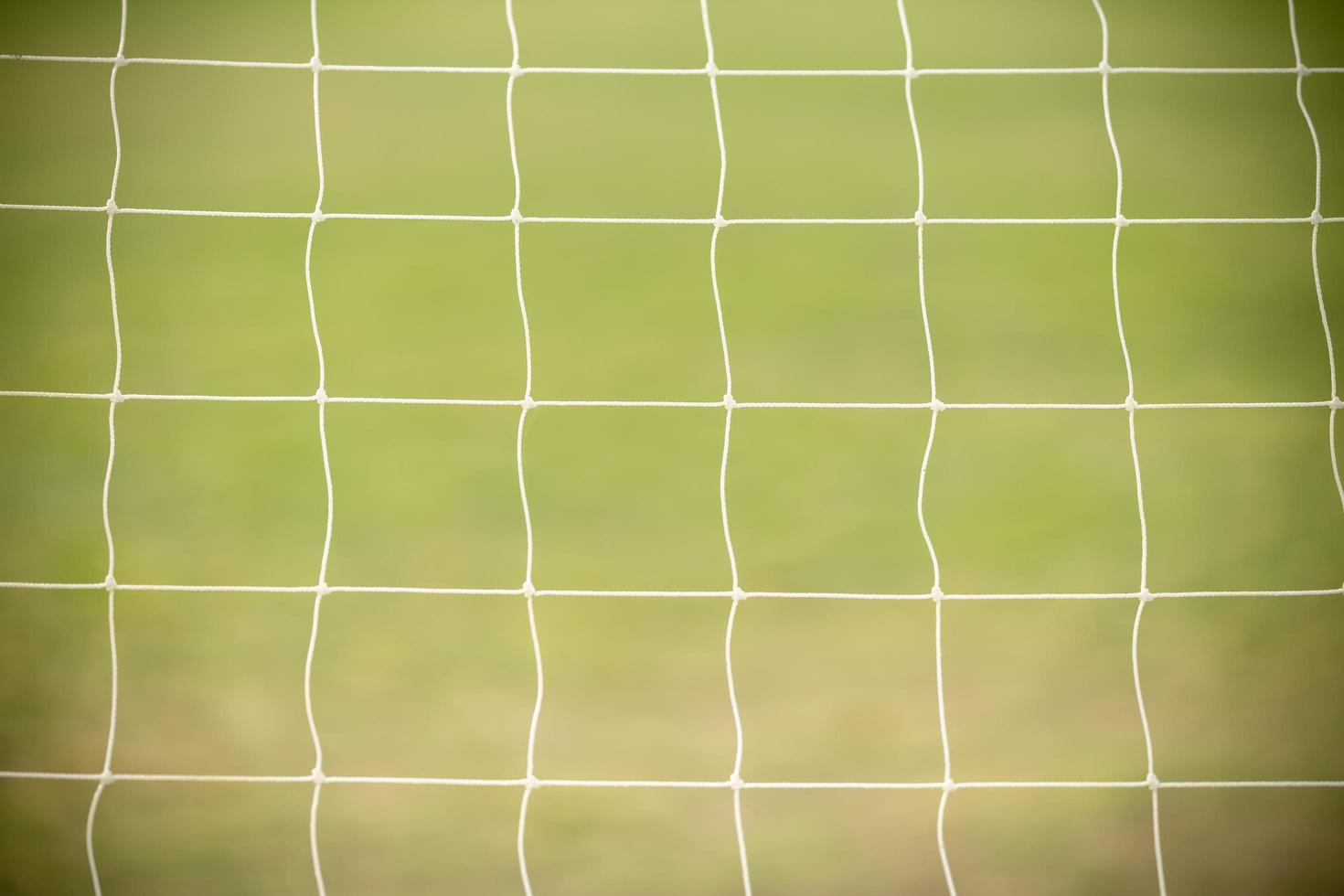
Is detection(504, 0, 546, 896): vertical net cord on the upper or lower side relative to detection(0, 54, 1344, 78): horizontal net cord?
lower

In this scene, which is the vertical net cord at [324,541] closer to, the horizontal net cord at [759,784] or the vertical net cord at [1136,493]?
the horizontal net cord at [759,784]

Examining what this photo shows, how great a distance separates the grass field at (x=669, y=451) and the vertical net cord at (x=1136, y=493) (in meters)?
0.02

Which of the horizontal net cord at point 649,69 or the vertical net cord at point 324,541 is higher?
the horizontal net cord at point 649,69

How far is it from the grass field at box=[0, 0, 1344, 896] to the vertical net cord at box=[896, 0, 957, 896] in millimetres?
13

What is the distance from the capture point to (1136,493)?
1.76 meters

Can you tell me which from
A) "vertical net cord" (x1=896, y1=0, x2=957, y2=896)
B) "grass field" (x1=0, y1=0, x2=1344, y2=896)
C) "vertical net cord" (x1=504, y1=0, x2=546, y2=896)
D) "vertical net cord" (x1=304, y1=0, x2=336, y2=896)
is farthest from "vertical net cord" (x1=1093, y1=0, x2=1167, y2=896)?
"vertical net cord" (x1=304, y1=0, x2=336, y2=896)

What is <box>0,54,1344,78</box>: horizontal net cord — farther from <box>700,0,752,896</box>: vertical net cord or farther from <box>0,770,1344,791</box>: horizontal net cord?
<box>0,770,1344,791</box>: horizontal net cord

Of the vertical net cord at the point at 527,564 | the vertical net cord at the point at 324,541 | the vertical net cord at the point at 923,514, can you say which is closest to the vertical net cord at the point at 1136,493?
the vertical net cord at the point at 923,514

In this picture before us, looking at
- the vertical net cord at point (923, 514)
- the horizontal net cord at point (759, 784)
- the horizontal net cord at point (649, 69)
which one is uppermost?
the horizontal net cord at point (649, 69)

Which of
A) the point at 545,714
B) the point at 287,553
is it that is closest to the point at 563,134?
the point at 287,553

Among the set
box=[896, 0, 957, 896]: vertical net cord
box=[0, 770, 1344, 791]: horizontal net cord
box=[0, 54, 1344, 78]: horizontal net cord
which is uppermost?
box=[0, 54, 1344, 78]: horizontal net cord

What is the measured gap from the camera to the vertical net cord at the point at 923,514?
156 cm

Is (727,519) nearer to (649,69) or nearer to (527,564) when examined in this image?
(527,564)

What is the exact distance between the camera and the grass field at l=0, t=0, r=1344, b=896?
1575mm
